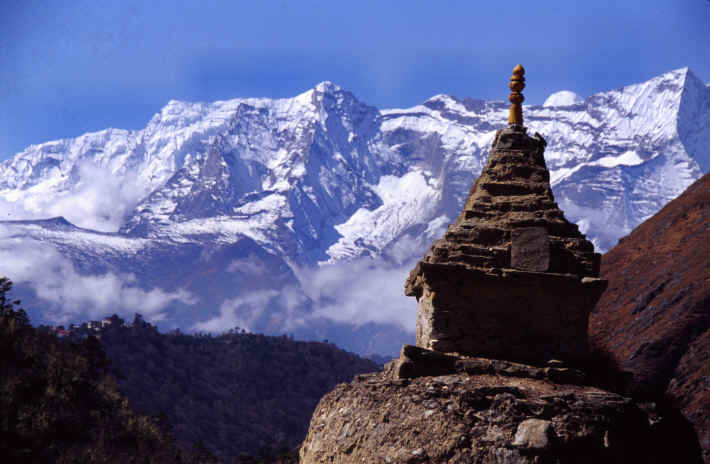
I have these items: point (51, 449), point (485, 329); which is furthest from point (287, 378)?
point (485, 329)

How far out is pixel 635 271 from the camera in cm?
1944

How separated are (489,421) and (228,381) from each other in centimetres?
7959

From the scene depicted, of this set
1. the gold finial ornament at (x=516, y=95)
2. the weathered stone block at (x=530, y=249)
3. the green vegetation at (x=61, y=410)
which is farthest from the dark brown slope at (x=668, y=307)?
the green vegetation at (x=61, y=410)

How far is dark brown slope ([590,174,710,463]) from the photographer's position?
13.7 m

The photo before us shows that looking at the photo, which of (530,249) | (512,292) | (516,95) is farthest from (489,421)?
(516,95)

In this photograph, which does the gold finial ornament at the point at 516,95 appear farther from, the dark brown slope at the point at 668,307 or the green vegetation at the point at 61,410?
the green vegetation at the point at 61,410

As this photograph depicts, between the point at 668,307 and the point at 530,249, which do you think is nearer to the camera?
the point at 530,249

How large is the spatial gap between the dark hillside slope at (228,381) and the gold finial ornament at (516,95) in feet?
177

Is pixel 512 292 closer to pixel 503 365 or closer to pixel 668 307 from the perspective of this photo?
pixel 503 365

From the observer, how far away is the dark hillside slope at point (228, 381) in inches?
2628

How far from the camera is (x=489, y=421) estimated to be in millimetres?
7445

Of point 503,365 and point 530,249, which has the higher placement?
point 530,249

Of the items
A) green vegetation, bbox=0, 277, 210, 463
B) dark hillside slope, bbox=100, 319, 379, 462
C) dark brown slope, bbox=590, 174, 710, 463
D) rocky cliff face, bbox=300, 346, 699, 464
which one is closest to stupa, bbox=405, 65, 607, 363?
rocky cliff face, bbox=300, 346, 699, 464

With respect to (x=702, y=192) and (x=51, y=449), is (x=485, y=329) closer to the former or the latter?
(x=702, y=192)
